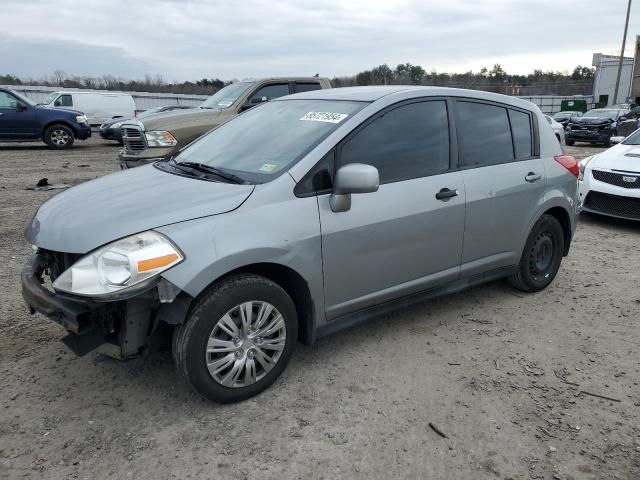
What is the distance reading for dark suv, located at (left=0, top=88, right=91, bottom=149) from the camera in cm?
1515

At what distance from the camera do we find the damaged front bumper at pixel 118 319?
260 centimetres

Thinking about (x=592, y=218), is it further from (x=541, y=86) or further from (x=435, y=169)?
(x=541, y=86)

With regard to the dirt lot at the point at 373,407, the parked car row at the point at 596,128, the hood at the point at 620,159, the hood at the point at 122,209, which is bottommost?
the parked car row at the point at 596,128

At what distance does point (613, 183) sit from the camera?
7.18 m

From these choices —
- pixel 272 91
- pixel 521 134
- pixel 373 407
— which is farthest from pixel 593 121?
pixel 373 407

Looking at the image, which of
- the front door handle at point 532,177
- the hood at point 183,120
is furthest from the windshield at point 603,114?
the front door handle at point 532,177

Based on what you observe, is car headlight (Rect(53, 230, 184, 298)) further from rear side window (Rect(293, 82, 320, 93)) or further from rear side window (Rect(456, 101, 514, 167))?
rear side window (Rect(293, 82, 320, 93))

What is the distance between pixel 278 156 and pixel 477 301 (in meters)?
2.33

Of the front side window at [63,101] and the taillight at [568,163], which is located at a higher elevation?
the front side window at [63,101]

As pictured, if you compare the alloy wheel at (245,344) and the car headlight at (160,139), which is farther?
the car headlight at (160,139)

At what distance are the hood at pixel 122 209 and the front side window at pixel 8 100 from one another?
561 inches

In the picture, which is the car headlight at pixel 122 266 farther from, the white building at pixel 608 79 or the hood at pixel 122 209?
the white building at pixel 608 79

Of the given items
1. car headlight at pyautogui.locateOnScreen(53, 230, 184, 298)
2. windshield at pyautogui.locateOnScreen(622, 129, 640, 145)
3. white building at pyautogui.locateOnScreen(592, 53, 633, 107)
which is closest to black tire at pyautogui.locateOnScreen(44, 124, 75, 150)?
windshield at pyautogui.locateOnScreen(622, 129, 640, 145)

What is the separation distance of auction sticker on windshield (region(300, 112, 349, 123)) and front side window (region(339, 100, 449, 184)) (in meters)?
0.17
